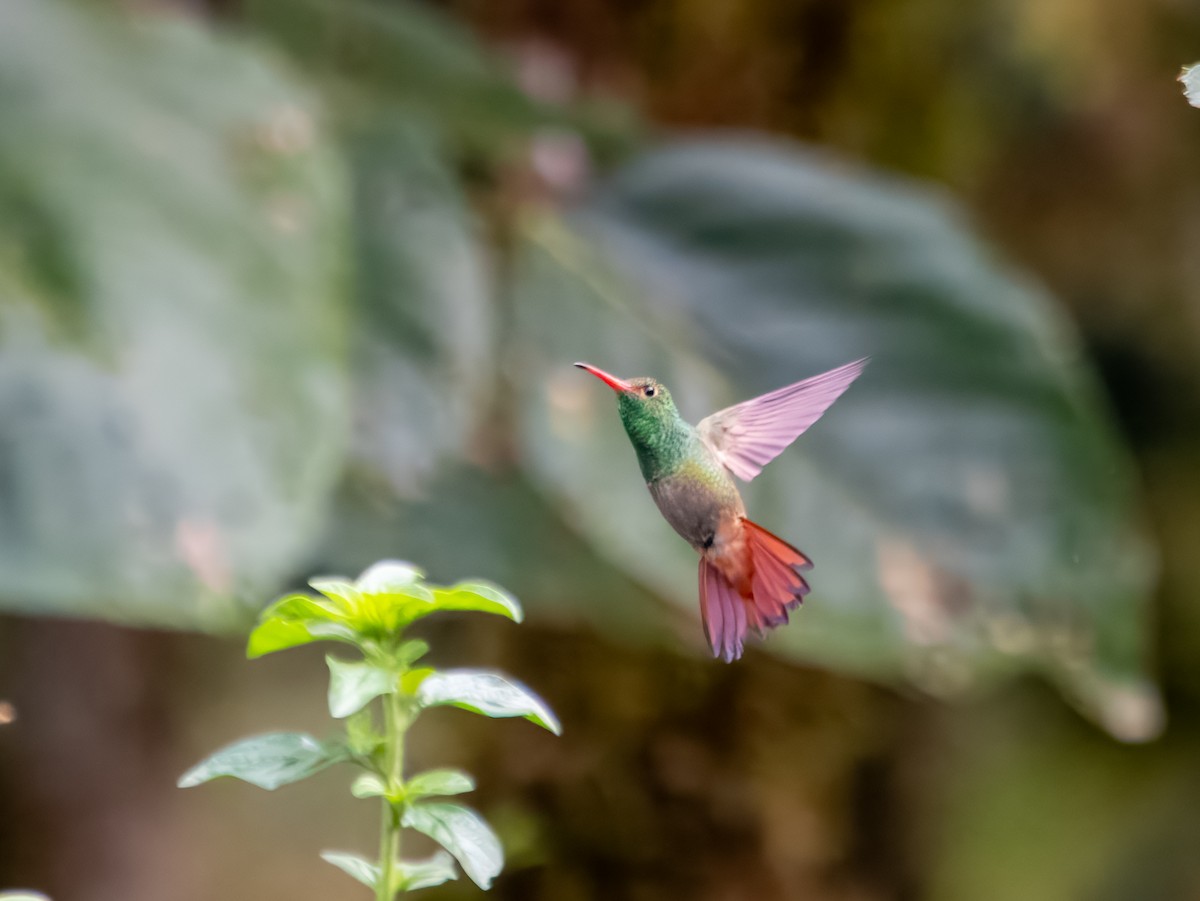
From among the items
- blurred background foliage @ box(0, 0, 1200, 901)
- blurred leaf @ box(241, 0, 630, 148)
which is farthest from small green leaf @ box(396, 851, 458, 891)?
blurred leaf @ box(241, 0, 630, 148)

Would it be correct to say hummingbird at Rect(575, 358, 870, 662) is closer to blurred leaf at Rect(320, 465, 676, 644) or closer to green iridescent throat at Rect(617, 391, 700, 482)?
green iridescent throat at Rect(617, 391, 700, 482)

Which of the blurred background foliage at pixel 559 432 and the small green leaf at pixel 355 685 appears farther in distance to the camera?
the blurred background foliage at pixel 559 432

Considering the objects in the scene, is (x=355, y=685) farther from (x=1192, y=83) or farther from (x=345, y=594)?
(x=1192, y=83)

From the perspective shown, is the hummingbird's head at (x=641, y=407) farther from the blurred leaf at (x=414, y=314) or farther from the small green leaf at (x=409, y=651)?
the blurred leaf at (x=414, y=314)

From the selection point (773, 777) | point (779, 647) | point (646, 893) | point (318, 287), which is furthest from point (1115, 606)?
point (318, 287)

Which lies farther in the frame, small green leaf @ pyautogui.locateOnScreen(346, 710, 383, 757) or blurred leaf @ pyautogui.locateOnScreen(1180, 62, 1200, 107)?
small green leaf @ pyautogui.locateOnScreen(346, 710, 383, 757)

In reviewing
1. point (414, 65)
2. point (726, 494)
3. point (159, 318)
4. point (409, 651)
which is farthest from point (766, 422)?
point (414, 65)

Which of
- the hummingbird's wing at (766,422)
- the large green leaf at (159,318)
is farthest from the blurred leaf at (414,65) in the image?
the hummingbird's wing at (766,422)
